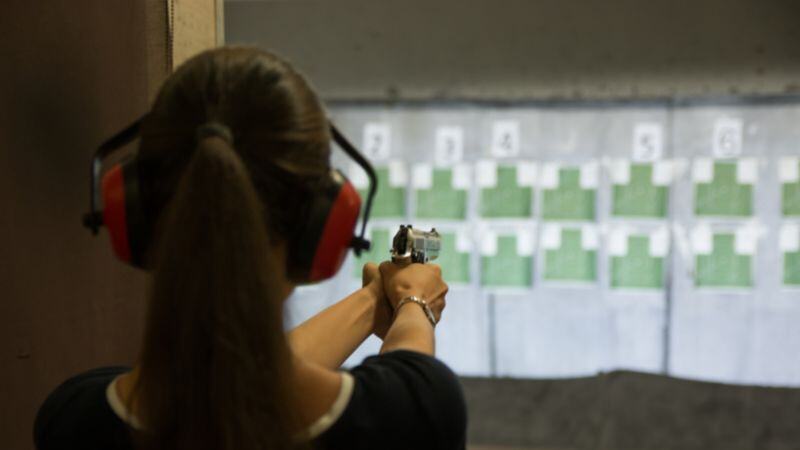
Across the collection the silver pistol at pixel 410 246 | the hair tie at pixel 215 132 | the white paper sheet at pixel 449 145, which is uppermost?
the white paper sheet at pixel 449 145

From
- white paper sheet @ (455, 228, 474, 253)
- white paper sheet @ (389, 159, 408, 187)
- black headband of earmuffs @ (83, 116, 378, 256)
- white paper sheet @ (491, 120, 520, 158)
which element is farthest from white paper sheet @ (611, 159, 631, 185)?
black headband of earmuffs @ (83, 116, 378, 256)

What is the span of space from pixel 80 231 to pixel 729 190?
303 cm

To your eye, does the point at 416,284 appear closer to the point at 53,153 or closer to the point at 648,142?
the point at 53,153

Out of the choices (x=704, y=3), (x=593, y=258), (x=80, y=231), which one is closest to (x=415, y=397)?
(x=80, y=231)

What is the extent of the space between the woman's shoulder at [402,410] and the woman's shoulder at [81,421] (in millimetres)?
202

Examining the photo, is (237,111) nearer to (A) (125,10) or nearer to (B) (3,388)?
(A) (125,10)

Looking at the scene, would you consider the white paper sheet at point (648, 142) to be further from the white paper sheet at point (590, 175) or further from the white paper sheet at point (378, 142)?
the white paper sheet at point (378, 142)

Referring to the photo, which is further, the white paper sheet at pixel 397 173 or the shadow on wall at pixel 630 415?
the white paper sheet at pixel 397 173

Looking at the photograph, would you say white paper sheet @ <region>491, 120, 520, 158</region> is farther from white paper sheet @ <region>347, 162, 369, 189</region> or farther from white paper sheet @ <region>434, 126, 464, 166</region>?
white paper sheet @ <region>347, 162, 369, 189</region>

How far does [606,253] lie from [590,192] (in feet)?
0.93

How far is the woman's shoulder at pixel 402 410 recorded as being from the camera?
719mm

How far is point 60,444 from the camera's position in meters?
0.76

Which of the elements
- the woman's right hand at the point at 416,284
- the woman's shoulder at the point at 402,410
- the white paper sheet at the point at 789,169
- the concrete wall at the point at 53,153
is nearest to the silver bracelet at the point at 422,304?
the woman's right hand at the point at 416,284

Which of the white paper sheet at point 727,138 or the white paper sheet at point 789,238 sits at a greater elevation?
the white paper sheet at point 727,138
